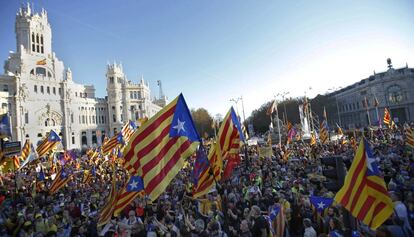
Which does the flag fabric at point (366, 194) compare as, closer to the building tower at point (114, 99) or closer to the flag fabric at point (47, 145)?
the flag fabric at point (47, 145)

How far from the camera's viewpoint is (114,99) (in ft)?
244

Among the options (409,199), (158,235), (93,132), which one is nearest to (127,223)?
(158,235)

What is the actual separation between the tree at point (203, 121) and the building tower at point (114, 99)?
91.5 ft

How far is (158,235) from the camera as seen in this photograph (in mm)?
7641

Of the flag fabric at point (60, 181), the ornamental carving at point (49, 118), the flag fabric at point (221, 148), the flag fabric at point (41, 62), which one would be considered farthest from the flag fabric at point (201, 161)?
the flag fabric at point (41, 62)

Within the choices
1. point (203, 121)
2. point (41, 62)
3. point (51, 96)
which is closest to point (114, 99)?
point (51, 96)

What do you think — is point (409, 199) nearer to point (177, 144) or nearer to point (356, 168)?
point (356, 168)

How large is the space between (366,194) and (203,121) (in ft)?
308

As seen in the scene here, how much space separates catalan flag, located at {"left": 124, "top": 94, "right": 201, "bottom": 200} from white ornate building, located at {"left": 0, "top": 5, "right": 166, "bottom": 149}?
61.7m

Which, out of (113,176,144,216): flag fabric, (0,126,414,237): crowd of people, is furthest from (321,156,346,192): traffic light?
(113,176,144,216): flag fabric

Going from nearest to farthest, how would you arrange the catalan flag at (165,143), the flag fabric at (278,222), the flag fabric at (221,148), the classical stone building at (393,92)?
the catalan flag at (165,143)
the flag fabric at (221,148)
the flag fabric at (278,222)
the classical stone building at (393,92)

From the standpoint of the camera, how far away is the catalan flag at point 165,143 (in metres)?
5.45

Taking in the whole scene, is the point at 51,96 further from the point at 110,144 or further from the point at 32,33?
the point at 110,144

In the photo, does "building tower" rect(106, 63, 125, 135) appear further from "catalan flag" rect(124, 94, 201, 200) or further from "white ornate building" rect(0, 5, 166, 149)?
"catalan flag" rect(124, 94, 201, 200)
